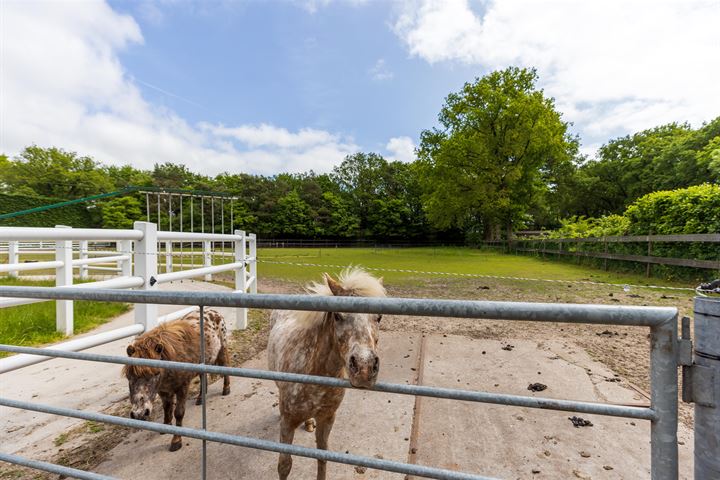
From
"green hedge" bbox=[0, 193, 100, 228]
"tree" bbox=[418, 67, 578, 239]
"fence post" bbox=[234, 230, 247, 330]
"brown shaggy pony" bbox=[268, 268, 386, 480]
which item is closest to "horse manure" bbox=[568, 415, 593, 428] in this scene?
"brown shaggy pony" bbox=[268, 268, 386, 480]

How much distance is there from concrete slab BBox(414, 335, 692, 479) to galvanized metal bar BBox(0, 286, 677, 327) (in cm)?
179

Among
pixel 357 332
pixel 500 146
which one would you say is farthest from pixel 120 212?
pixel 357 332

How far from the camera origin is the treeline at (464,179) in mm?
25094

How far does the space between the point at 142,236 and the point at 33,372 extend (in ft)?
7.81

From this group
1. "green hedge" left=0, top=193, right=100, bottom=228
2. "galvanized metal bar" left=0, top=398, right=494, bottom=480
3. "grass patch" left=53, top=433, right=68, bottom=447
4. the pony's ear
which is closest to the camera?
"galvanized metal bar" left=0, top=398, right=494, bottom=480

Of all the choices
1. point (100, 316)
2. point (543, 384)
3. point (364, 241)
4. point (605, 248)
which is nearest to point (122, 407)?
point (100, 316)

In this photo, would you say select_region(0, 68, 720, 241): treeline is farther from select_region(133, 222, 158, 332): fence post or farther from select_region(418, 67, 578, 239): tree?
select_region(133, 222, 158, 332): fence post

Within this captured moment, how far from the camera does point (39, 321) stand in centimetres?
459

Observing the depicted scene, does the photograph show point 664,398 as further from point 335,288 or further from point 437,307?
point 335,288

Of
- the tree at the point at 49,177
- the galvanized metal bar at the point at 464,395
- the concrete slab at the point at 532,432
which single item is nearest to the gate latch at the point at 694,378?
the galvanized metal bar at the point at 464,395

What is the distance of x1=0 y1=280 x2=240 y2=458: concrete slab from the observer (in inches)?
93.7

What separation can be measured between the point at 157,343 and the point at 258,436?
1.07m

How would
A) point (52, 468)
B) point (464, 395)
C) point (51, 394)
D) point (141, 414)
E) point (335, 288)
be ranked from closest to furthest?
point (464, 395) < point (52, 468) < point (335, 288) < point (141, 414) < point (51, 394)

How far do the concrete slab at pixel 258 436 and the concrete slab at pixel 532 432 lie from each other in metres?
0.25
